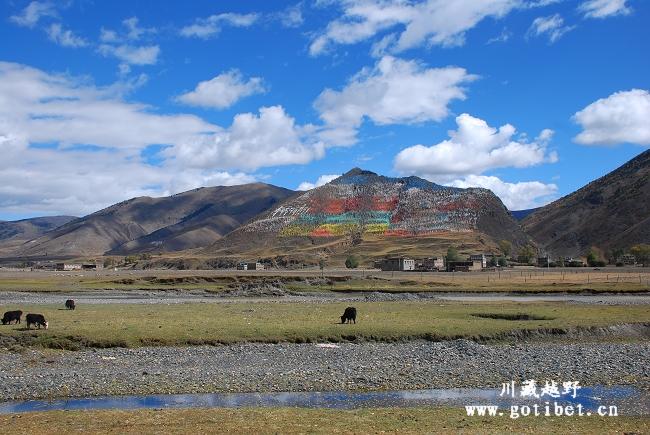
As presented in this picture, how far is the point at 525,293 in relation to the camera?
77.6 metres

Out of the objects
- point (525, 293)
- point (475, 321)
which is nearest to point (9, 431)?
point (475, 321)

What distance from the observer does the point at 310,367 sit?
92.0 ft

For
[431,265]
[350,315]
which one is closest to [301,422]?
[350,315]

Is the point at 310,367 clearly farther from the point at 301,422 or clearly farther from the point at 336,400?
the point at 301,422

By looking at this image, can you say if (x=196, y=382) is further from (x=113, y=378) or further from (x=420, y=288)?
(x=420, y=288)

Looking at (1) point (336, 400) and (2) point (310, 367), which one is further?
(2) point (310, 367)

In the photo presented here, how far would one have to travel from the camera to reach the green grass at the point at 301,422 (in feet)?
56.1

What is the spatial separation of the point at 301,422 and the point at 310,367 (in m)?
10.1

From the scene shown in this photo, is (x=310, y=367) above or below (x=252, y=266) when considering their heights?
below

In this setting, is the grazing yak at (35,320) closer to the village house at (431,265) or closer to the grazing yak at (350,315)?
the grazing yak at (350,315)

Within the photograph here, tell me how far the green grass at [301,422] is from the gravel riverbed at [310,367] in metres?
4.38

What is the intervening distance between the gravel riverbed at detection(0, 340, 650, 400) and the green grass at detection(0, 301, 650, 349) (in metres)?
1.68

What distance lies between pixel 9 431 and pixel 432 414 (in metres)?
12.0

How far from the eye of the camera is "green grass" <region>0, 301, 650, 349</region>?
115 ft
